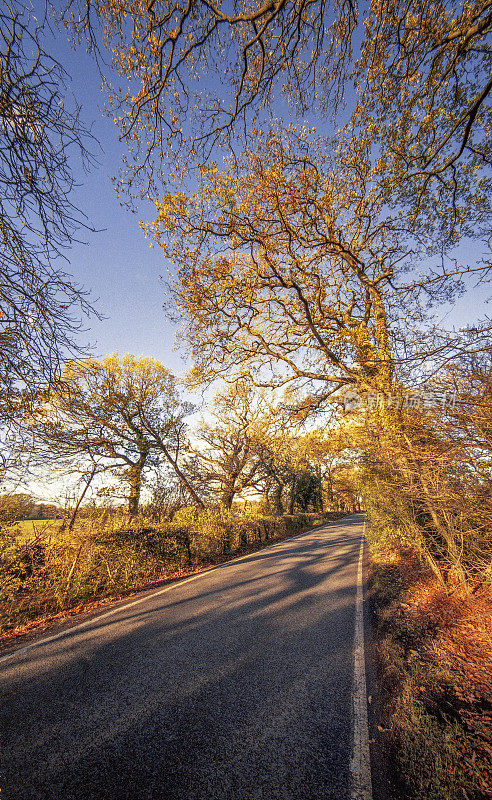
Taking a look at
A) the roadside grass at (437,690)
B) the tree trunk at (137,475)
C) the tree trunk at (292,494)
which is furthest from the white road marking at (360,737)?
the tree trunk at (292,494)

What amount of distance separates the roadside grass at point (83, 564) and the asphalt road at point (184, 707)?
3.76 feet

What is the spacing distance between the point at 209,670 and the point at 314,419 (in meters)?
6.96

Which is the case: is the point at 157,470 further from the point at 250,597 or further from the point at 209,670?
the point at 209,670

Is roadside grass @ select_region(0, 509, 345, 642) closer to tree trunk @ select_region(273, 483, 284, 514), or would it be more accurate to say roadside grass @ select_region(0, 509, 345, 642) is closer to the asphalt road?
the asphalt road

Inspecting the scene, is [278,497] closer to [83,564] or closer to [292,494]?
[292,494]

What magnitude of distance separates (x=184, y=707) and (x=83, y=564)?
4227 millimetres

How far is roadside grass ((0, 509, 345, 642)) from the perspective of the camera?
4930 millimetres

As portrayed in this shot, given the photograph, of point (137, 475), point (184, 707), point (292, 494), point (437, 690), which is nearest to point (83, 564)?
point (184, 707)

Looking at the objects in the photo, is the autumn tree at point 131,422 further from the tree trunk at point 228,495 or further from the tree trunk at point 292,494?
the tree trunk at point 292,494

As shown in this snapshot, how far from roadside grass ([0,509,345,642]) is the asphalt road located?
3.76 feet

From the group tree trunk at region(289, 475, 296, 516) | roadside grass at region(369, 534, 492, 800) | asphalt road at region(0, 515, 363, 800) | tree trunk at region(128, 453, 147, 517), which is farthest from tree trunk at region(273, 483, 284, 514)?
asphalt road at region(0, 515, 363, 800)

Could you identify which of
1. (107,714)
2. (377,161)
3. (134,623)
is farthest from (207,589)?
(377,161)

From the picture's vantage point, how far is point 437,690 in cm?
270

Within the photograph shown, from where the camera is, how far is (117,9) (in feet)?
9.82
